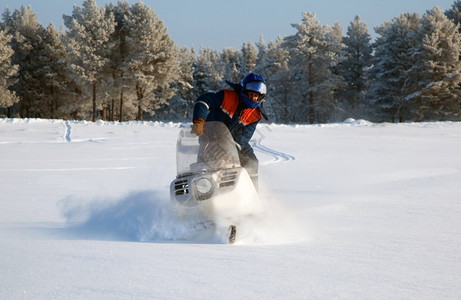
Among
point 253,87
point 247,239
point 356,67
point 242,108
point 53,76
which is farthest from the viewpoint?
point 356,67

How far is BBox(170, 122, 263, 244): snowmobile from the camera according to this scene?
441 cm

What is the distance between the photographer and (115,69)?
43656 mm

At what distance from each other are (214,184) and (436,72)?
43942mm

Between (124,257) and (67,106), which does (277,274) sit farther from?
(67,106)

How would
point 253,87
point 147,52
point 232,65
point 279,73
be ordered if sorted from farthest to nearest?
point 232,65 → point 279,73 → point 147,52 → point 253,87

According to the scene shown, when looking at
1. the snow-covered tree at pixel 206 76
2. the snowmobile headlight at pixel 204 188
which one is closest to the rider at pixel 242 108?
the snowmobile headlight at pixel 204 188

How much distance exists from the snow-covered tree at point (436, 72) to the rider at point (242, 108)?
133 feet

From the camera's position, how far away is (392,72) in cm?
4731

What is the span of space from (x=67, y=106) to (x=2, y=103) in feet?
24.8

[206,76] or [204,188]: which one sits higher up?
[206,76]

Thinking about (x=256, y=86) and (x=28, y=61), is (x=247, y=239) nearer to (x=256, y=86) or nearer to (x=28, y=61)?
(x=256, y=86)

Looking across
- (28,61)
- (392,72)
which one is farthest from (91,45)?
(392,72)

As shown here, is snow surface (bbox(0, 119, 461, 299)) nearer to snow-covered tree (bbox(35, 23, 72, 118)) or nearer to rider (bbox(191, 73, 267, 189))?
rider (bbox(191, 73, 267, 189))

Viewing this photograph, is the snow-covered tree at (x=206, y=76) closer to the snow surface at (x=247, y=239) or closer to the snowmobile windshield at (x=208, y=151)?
the snow surface at (x=247, y=239)
